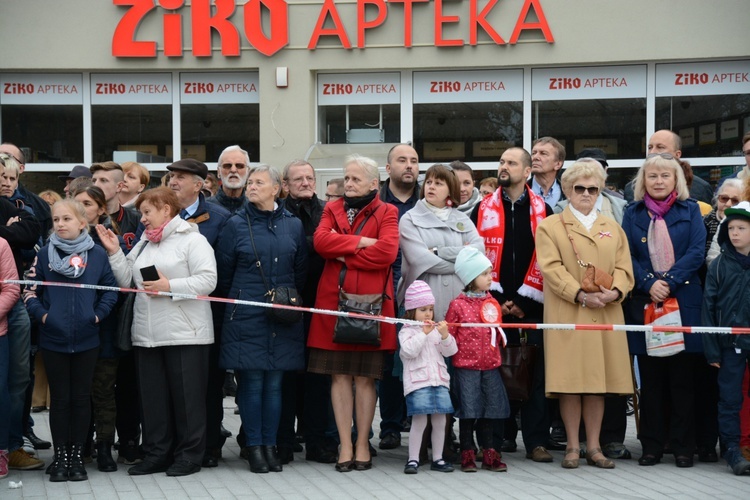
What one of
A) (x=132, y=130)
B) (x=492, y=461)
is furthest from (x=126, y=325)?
(x=132, y=130)

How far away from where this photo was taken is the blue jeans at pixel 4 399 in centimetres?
654


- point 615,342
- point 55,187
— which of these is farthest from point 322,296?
point 55,187

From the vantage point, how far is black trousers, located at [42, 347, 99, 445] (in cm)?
657

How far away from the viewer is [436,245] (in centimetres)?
716

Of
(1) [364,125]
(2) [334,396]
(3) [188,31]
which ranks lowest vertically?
(2) [334,396]

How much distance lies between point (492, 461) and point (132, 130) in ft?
34.5

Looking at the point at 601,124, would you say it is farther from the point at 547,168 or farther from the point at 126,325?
the point at 126,325

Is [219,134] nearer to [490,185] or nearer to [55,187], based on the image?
[55,187]

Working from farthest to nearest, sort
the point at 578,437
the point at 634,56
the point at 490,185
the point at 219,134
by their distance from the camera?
the point at 219,134
the point at 634,56
the point at 490,185
the point at 578,437

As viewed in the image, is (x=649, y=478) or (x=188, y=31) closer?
(x=649, y=478)

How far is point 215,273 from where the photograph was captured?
678 cm

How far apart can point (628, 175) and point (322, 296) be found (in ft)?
29.3

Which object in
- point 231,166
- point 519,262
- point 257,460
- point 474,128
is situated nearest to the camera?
point 257,460

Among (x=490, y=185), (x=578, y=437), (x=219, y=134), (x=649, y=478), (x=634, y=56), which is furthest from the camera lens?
(x=219, y=134)
